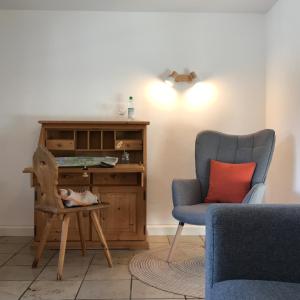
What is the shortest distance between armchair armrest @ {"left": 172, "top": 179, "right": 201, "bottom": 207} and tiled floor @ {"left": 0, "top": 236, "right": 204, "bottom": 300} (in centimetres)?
65

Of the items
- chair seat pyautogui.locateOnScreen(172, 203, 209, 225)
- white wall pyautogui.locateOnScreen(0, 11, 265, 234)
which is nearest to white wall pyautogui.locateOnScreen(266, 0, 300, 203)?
white wall pyautogui.locateOnScreen(0, 11, 265, 234)

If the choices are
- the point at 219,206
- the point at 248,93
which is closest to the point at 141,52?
the point at 248,93

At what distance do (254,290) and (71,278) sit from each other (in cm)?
160

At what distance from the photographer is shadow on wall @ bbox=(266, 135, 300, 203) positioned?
3049 millimetres

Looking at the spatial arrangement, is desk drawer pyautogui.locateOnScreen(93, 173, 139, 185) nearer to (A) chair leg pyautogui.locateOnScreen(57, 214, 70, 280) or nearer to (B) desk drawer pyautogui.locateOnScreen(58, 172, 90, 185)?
(B) desk drawer pyautogui.locateOnScreen(58, 172, 90, 185)

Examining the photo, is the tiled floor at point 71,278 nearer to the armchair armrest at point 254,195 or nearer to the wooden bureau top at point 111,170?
the wooden bureau top at point 111,170

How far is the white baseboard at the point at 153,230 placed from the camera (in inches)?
144

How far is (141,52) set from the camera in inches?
146

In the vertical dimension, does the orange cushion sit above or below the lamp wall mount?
below

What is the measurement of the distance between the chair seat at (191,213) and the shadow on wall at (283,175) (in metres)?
0.86

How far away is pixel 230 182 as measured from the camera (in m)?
2.86

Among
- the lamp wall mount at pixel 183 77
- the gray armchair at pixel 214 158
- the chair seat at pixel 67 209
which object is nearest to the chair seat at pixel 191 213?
the gray armchair at pixel 214 158

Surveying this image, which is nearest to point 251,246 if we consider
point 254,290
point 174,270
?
point 254,290

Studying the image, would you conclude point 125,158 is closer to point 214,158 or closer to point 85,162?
point 85,162
